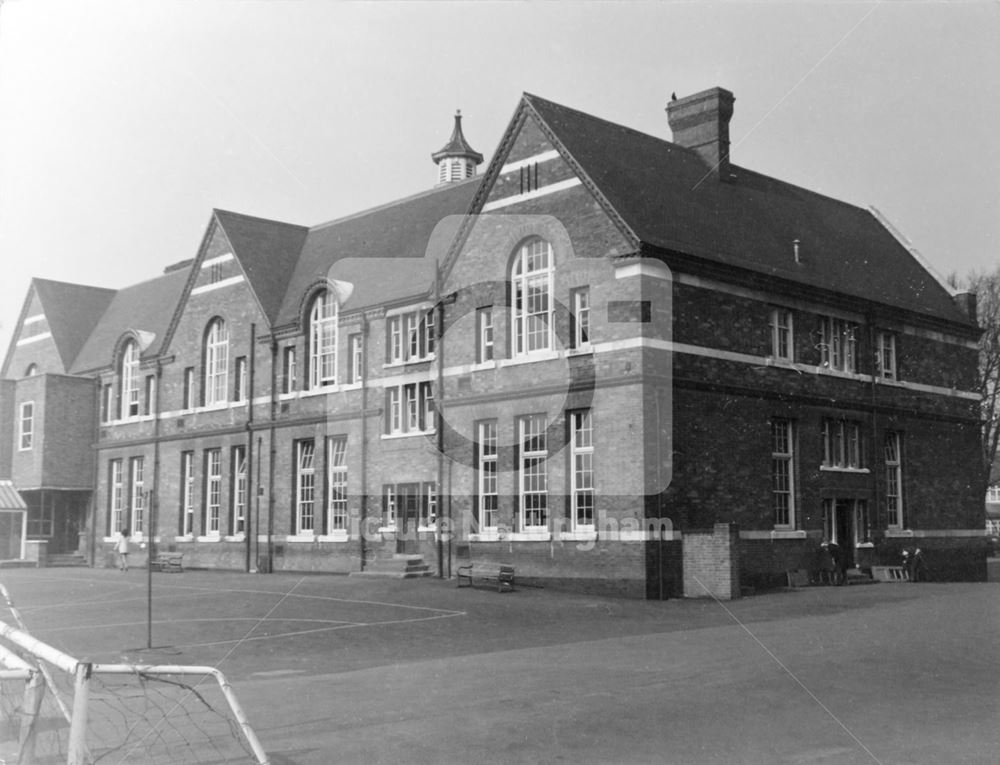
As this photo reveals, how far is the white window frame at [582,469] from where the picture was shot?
26094 millimetres

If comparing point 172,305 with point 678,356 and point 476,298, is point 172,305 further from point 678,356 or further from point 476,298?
point 678,356

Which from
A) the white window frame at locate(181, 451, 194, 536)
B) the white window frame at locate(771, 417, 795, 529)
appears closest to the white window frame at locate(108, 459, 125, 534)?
the white window frame at locate(181, 451, 194, 536)

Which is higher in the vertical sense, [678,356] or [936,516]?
[678,356]

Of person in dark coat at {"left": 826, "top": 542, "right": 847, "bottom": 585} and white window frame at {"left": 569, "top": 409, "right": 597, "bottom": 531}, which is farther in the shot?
person in dark coat at {"left": 826, "top": 542, "right": 847, "bottom": 585}

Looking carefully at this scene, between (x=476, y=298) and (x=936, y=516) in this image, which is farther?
Result: (x=936, y=516)

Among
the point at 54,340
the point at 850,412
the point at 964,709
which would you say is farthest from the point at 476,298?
the point at 54,340

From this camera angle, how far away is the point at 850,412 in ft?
104

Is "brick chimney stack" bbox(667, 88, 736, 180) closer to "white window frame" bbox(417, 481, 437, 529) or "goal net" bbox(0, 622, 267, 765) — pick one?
"white window frame" bbox(417, 481, 437, 529)

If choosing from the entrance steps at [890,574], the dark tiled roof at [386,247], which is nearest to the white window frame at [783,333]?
the entrance steps at [890,574]

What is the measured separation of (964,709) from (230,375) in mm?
31135

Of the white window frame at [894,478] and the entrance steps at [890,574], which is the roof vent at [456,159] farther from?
the entrance steps at [890,574]

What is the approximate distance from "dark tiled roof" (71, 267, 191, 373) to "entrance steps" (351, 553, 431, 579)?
16.9m

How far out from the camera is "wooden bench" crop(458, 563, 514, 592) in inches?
1035

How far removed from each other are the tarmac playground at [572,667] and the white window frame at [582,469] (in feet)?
6.70
